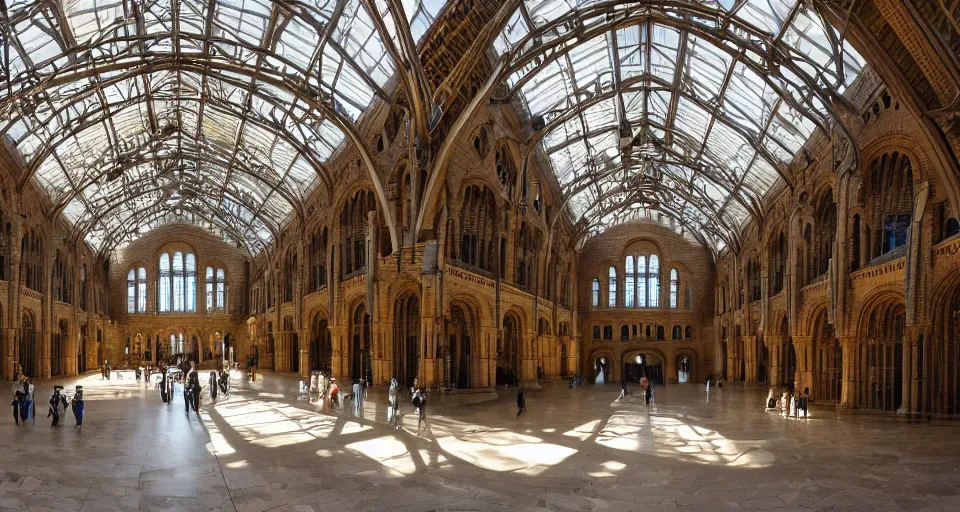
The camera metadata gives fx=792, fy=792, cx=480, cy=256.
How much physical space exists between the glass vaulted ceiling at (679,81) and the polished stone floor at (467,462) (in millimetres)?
12522

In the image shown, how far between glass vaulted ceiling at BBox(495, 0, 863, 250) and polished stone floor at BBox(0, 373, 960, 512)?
12522mm

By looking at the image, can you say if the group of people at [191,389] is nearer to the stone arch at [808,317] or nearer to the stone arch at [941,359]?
the stone arch at [941,359]

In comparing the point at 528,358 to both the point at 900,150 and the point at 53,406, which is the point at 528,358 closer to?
the point at 900,150

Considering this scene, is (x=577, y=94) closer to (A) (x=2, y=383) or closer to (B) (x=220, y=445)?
(B) (x=220, y=445)

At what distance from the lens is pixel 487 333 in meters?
36.5

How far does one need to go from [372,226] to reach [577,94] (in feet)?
38.5

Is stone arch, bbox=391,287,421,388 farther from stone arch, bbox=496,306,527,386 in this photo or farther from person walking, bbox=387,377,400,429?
person walking, bbox=387,377,400,429

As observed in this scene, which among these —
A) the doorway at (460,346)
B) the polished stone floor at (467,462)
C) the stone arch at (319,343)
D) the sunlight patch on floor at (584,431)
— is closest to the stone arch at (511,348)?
the doorway at (460,346)

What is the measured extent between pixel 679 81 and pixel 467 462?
985 inches

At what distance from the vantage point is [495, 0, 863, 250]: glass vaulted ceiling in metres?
26.8

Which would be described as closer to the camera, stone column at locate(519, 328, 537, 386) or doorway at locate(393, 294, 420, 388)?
doorway at locate(393, 294, 420, 388)

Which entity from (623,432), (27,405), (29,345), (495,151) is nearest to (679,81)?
(495,151)

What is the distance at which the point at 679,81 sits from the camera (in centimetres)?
3634

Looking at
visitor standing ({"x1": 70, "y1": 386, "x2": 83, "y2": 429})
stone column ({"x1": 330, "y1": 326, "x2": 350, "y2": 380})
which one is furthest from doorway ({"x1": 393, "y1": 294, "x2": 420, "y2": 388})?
visitor standing ({"x1": 70, "y1": 386, "x2": 83, "y2": 429})
